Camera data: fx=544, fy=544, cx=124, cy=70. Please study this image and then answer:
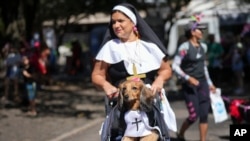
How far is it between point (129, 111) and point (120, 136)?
29cm

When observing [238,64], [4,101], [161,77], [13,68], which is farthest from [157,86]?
[238,64]

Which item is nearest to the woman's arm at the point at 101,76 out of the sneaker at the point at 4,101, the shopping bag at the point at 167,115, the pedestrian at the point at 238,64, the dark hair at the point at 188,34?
the shopping bag at the point at 167,115

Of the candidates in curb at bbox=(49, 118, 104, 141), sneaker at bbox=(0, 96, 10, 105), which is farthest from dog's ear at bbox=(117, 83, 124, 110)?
sneaker at bbox=(0, 96, 10, 105)

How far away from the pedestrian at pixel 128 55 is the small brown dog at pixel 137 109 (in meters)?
0.17

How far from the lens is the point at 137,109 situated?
15.2 feet

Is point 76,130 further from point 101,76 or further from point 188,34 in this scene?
point 101,76

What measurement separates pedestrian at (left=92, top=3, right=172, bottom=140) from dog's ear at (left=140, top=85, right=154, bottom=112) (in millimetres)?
152

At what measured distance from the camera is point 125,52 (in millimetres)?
4855

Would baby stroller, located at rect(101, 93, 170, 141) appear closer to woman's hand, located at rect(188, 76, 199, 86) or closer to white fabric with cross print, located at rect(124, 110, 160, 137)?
white fabric with cross print, located at rect(124, 110, 160, 137)

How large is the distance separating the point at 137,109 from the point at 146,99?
0.43 ft

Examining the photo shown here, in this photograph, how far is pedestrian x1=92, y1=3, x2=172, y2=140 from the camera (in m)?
4.81

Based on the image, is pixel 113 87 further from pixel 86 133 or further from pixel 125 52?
pixel 86 133

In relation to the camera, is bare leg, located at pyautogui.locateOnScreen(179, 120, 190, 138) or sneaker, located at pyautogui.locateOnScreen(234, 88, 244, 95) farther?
sneaker, located at pyautogui.locateOnScreen(234, 88, 244, 95)

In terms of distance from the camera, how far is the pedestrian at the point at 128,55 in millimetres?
4809
